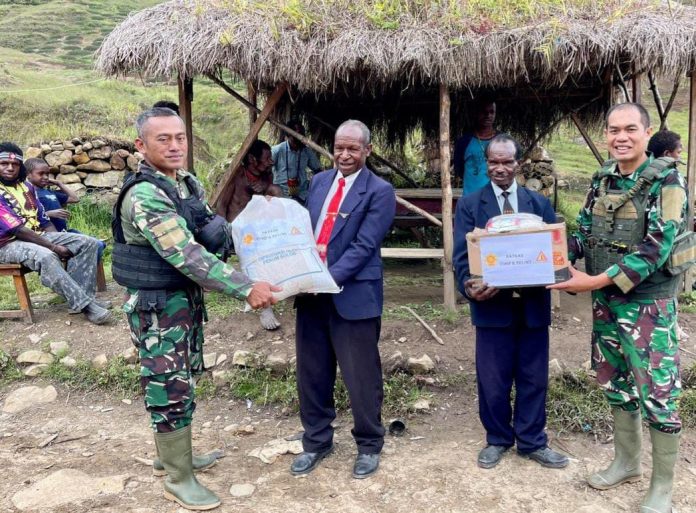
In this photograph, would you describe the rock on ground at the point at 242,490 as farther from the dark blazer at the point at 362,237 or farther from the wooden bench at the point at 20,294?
the wooden bench at the point at 20,294

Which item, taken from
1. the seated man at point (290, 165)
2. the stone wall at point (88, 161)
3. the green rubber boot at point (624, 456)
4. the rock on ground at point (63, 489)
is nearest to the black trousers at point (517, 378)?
Answer: the green rubber boot at point (624, 456)

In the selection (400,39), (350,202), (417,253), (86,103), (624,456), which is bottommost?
(624,456)

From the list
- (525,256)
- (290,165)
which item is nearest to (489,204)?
(525,256)

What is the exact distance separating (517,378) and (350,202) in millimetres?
1306

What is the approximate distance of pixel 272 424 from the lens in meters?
3.95

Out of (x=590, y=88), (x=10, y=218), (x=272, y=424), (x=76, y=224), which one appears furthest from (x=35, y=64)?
(x=272, y=424)

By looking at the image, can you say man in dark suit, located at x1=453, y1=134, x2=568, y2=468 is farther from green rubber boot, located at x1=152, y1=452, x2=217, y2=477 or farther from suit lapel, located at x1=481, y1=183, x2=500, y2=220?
green rubber boot, located at x1=152, y1=452, x2=217, y2=477

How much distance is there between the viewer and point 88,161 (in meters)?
9.05

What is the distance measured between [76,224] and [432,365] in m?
6.37

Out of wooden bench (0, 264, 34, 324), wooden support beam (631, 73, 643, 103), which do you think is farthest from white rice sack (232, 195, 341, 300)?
wooden support beam (631, 73, 643, 103)

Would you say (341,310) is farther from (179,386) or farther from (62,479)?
(62,479)

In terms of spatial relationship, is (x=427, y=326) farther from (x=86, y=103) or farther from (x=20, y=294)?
(x=86, y=103)

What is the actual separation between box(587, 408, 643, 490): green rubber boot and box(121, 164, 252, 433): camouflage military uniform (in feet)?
6.51

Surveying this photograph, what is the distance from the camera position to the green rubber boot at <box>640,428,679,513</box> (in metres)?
2.72
